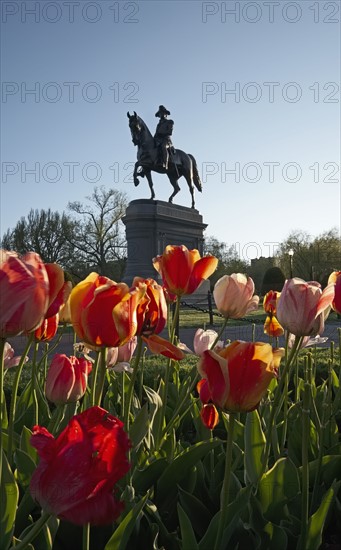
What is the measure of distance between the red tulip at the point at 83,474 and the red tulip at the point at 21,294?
142 millimetres

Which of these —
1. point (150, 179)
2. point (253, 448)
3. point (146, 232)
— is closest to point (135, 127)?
point (150, 179)

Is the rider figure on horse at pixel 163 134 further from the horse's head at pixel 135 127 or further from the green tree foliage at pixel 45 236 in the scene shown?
the green tree foliage at pixel 45 236

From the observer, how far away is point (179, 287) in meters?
1.43

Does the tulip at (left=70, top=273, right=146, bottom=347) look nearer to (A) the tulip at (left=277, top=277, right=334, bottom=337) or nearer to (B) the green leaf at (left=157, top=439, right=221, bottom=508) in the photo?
(A) the tulip at (left=277, top=277, right=334, bottom=337)

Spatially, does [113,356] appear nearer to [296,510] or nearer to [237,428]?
[237,428]

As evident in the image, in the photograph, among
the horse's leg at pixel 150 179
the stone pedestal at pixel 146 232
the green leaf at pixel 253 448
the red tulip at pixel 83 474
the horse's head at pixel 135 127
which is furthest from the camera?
the horse's leg at pixel 150 179

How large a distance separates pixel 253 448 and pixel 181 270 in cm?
50

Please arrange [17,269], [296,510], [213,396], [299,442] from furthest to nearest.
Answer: [299,442] < [296,510] < [213,396] < [17,269]

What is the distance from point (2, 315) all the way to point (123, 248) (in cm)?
3525

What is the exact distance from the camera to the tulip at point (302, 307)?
3.42ft

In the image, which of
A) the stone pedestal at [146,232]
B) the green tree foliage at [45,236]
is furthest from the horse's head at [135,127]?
the green tree foliage at [45,236]

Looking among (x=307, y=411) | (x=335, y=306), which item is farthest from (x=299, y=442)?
(x=307, y=411)

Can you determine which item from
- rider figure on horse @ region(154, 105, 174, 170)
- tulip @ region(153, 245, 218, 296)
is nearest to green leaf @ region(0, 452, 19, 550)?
tulip @ region(153, 245, 218, 296)

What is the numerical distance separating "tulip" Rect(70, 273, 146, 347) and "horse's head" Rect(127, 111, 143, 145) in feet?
63.3
